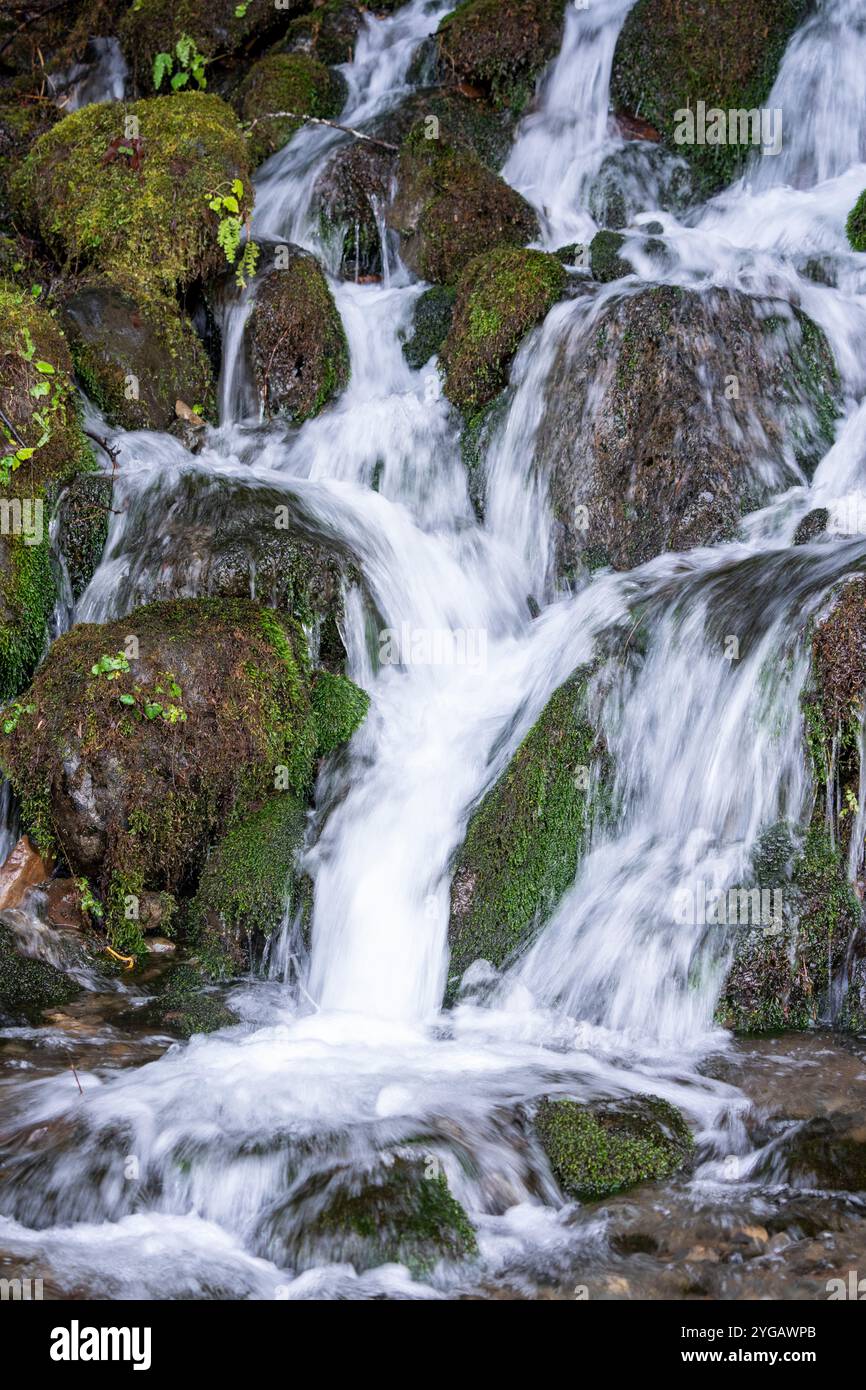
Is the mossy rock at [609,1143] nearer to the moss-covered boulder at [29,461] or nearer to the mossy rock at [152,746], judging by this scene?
the mossy rock at [152,746]

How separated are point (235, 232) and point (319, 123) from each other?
9.40ft

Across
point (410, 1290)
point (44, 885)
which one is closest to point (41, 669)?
point (44, 885)

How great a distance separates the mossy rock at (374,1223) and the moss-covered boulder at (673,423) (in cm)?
478

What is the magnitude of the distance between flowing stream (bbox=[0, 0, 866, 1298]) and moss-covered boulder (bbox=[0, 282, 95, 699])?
1.15 feet

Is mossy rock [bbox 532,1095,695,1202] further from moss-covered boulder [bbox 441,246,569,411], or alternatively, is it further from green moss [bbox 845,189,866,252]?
green moss [bbox 845,189,866,252]

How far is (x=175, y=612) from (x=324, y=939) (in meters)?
2.01

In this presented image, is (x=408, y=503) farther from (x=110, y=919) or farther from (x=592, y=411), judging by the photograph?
(x=110, y=919)

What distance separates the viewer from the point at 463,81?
1212 cm

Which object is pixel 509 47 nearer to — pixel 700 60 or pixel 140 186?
pixel 700 60

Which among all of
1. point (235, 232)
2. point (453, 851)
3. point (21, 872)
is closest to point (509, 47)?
point (235, 232)

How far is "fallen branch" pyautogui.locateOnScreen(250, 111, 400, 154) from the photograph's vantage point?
1110cm

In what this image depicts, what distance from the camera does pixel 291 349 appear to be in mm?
9500

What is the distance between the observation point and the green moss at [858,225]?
9.58 m

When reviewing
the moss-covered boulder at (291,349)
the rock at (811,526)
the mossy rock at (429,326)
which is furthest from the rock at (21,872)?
the mossy rock at (429,326)
